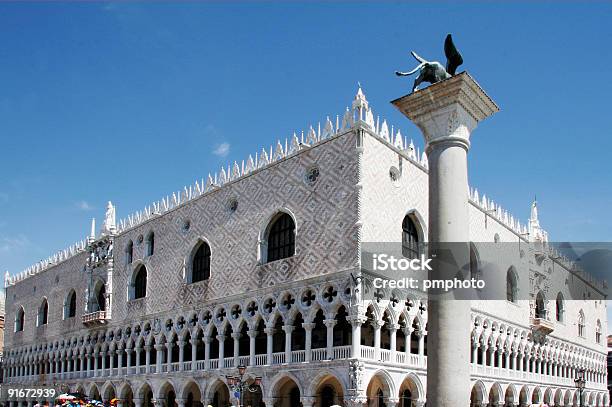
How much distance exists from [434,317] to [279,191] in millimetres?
14336

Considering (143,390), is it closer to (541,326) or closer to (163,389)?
(163,389)

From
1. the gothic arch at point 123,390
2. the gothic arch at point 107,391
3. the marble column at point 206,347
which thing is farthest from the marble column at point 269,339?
the gothic arch at point 107,391

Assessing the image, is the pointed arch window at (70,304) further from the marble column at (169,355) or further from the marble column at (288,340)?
the marble column at (288,340)

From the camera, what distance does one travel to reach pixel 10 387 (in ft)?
140

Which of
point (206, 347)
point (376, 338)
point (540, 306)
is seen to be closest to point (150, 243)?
point (206, 347)

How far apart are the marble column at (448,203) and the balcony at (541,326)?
2218cm

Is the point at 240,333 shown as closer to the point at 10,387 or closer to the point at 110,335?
the point at 110,335

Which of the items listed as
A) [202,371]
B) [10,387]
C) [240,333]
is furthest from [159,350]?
[10,387]

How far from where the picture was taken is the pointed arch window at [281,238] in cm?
2308

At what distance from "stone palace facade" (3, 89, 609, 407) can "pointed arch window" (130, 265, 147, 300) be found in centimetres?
9

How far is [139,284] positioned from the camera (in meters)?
31.3

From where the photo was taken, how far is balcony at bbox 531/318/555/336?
3102 centimetres

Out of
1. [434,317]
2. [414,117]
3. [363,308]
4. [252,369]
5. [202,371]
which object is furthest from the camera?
[202,371]

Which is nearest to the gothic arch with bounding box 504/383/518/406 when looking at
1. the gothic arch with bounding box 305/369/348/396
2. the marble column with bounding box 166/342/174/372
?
the gothic arch with bounding box 305/369/348/396
